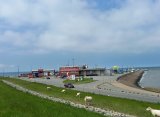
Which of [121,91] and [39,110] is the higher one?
[39,110]

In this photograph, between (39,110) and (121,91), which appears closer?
(39,110)

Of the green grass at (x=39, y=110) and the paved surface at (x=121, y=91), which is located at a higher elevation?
the green grass at (x=39, y=110)

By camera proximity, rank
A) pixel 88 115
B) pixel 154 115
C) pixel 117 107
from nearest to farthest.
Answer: pixel 88 115, pixel 154 115, pixel 117 107

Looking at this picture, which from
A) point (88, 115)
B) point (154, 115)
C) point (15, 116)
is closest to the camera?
point (15, 116)

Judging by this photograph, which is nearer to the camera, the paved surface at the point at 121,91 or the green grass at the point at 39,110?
the green grass at the point at 39,110

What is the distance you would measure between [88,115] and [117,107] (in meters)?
11.5

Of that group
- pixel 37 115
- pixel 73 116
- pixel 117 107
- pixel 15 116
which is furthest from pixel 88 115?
pixel 117 107

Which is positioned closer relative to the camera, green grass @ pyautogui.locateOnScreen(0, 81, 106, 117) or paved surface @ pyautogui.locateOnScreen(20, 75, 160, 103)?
green grass @ pyautogui.locateOnScreen(0, 81, 106, 117)

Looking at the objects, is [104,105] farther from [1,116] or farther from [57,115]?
[1,116]

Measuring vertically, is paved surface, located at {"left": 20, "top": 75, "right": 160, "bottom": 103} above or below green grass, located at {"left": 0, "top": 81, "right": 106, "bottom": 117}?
below

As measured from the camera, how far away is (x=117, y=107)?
38.0 meters

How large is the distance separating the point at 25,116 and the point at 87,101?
732 inches

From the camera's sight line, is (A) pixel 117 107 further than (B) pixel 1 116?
Yes

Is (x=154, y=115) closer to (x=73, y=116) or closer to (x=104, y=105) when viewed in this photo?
(x=73, y=116)
